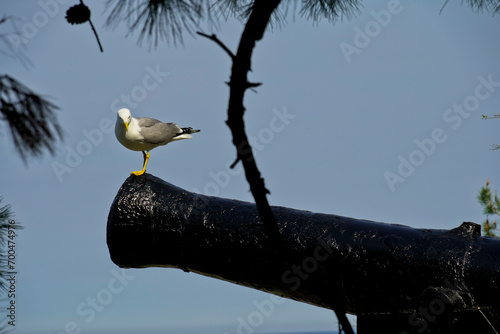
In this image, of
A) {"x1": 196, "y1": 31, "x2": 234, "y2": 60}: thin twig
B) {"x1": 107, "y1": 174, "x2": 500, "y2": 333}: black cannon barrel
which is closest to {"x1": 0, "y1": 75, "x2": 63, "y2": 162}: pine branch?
{"x1": 196, "y1": 31, "x2": 234, "y2": 60}: thin twig

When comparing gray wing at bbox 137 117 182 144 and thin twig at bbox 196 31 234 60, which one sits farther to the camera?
gray wing at bbox 137 117 182 144

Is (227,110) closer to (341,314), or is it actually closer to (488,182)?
(341,314)

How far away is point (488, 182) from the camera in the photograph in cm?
817

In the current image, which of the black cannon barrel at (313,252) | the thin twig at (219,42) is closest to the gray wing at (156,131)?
the black cannon barrel at (313,252)

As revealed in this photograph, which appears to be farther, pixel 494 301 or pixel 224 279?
pixel 224 279

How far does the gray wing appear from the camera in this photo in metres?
5.39

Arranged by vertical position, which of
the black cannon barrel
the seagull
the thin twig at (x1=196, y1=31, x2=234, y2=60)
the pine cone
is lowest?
the black cannon barrel

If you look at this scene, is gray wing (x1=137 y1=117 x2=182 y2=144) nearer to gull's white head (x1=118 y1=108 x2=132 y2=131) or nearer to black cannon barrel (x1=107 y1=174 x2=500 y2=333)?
gull's white head (x1=118 y1=108 x2=132 y2=131)

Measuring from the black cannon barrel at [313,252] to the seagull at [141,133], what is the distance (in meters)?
0.33

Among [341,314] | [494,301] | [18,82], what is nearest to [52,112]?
[18,82]

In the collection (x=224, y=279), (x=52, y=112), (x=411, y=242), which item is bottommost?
(x=224, y=279)

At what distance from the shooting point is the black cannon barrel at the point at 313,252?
418 centimetres

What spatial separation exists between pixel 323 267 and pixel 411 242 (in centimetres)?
57

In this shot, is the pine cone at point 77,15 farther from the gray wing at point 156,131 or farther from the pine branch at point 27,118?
the gray wing at point 156,131
